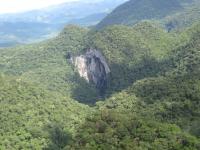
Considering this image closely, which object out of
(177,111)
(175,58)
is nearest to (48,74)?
(175,58)

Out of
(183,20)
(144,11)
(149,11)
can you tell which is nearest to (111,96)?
(183,20)

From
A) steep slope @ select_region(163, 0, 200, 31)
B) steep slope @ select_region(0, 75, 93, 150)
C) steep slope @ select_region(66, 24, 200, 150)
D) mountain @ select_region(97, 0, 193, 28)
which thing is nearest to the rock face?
steep slope @ select_region(0, 75, 93, 150)

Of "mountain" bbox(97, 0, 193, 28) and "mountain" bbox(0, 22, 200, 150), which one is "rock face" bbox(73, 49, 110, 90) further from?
→ "mountain" bbox(97, 0, 193, 28)

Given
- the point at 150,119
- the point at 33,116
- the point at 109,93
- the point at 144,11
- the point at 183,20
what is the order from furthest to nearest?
the point at 144,11 → the point at 183,20 → the point at 109,93 → the point at 33,116 → the point at 150,119

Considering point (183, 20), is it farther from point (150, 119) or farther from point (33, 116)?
point (150, 119)

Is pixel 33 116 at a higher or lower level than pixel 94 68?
lower

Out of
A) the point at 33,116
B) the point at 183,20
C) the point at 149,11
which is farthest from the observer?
the point at 149,11

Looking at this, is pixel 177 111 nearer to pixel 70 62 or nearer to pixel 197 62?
pixel 197 62

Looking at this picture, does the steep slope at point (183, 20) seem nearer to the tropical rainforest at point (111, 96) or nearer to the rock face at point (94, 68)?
the tropical rainforest at point (111, 96)
